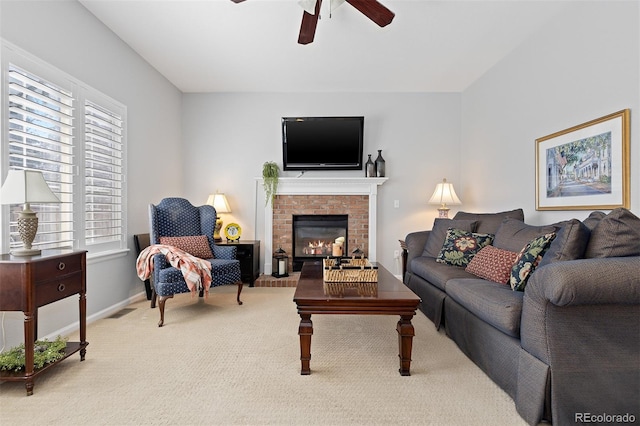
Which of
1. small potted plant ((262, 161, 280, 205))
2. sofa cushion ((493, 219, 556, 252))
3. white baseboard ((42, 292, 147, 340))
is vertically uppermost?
small potted plant ((262, 161, 280, 205))

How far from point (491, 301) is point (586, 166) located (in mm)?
1541

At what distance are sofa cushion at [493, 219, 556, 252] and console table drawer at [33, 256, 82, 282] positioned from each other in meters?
3.15

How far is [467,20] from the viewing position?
2939 mm

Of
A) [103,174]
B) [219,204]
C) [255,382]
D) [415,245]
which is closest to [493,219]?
[415,245]

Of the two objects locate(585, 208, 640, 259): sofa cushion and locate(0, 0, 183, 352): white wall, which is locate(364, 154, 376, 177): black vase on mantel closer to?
locate(0, 0, 183, 352): white wall

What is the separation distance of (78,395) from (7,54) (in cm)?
217

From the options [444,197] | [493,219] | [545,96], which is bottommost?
[493,219]

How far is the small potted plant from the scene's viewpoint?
15.2ft

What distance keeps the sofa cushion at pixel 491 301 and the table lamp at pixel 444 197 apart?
6.77 ft

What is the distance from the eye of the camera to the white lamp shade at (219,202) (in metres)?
4.53

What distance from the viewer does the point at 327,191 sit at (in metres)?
4.73

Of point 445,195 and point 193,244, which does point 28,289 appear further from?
point 445,195

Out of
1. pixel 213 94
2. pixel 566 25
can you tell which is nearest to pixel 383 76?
pixel 566 25

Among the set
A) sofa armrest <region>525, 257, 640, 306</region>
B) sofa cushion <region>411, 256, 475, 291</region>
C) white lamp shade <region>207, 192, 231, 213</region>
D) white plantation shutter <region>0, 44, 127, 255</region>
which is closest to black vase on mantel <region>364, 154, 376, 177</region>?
sofa cushion <region>411, 256, 475, 291</region>
